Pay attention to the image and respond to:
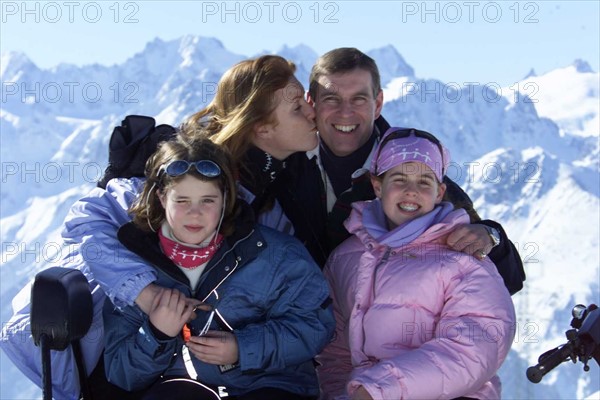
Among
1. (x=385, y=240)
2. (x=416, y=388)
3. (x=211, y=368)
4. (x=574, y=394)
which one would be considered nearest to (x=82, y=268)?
(x=211, y=368)

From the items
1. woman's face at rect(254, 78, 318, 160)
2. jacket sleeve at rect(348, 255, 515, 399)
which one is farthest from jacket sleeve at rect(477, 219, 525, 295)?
woman's face at rect(254, 78, 318, 160)

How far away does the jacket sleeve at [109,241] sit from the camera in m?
4.54

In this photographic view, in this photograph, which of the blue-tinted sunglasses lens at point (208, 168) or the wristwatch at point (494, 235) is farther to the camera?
the wristwatch at point (494, 235)

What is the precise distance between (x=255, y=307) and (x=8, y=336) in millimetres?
1254

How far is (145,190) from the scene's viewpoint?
4719 millimetres

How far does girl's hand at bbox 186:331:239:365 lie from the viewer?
436 cm

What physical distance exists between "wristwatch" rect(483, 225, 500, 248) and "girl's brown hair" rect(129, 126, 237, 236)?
4.29ft

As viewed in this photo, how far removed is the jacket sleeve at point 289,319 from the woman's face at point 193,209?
13.5 inches

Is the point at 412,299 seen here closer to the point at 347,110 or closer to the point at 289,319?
the point at 289,319

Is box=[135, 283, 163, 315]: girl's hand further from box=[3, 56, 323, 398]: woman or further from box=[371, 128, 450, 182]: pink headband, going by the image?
box=[371, 128, 450, 182]: pink headband

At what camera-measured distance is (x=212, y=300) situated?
453 cm

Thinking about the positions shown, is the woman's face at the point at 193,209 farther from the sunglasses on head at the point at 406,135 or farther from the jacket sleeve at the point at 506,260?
the jacket sleeve at the point at 506,260

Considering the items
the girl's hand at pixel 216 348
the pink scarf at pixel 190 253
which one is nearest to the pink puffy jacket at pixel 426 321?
the girl's hand at pixel 216 348

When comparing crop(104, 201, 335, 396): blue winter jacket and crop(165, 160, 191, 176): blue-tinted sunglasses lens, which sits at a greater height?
crop(165, 160, 191, 176): blue-tinted sunglasses lens
